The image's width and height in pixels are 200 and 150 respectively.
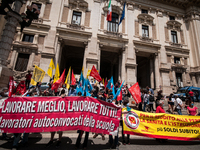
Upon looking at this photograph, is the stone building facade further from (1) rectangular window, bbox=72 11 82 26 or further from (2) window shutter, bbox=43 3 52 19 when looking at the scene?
(2) window shutter, bbox=43 3 52 19

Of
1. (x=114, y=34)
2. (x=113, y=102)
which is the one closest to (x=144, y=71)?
(x=114, y=34)

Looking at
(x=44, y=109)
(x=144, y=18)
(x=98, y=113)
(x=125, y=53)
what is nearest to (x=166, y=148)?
(x=98, y=113)

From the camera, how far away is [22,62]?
44.4 feet

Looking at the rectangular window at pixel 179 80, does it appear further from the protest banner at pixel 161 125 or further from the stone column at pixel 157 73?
the protest banner at pixel 161 125

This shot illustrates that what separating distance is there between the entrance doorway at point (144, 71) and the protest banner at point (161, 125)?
15406 millimetres

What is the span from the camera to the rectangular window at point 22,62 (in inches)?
525

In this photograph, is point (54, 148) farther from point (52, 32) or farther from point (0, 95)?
point (52, 32)

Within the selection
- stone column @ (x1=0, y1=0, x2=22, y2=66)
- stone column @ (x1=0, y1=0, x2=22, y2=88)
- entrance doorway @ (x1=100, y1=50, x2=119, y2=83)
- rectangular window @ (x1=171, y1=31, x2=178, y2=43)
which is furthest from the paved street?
rectangular window @ (x1=171, y1=31, x2=178, y2=43)

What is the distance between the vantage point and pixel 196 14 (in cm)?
2025

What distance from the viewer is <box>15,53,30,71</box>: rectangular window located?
1332 centimetres

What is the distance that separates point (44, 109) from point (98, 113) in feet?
6.60

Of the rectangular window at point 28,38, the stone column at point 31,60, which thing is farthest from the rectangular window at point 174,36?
the rectangular window at point 28,38

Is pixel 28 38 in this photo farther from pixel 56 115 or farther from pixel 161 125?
pixel 161 125

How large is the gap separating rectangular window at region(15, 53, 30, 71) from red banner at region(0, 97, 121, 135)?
1185 centimetres
